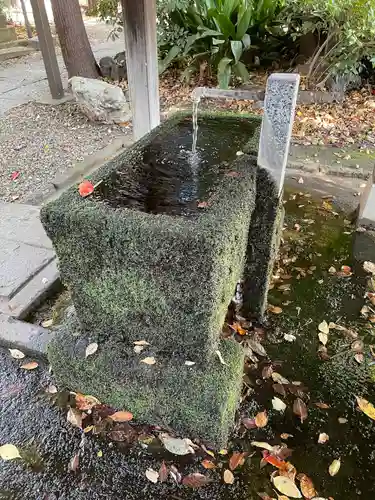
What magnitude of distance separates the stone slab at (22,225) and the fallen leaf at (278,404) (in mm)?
2070

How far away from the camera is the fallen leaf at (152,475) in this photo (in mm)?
1806

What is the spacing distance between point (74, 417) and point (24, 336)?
65cm

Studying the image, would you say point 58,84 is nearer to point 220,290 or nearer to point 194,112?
point 194,112

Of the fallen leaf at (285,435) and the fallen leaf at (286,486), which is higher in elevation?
the fallen leaf at (286,486)

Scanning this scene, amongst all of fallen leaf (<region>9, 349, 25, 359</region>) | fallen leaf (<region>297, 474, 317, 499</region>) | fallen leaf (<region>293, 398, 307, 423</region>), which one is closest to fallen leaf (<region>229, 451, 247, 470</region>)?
fallen leaf (<region>297, 474, 317, 499</region>)

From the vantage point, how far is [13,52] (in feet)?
34.1

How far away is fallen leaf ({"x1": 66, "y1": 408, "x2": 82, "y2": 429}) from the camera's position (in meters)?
2.04

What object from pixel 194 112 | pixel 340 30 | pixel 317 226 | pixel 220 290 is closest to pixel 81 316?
pixel 220 290

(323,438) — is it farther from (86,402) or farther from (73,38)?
(73,38)

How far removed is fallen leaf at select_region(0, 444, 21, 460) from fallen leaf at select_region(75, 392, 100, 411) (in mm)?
347

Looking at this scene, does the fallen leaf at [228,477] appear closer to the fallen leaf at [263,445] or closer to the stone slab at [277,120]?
the fallen leaf at [263,445]

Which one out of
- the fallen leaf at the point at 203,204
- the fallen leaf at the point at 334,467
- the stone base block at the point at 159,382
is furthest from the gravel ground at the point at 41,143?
the fallen leaf at the point at 334,467

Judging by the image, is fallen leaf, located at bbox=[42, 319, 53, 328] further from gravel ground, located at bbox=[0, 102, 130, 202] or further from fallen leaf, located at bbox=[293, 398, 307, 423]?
gravel ground, located at bbox=[0, 102, 130, 202]

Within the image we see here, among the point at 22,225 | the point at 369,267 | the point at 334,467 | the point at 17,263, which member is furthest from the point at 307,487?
the point at 22,225
